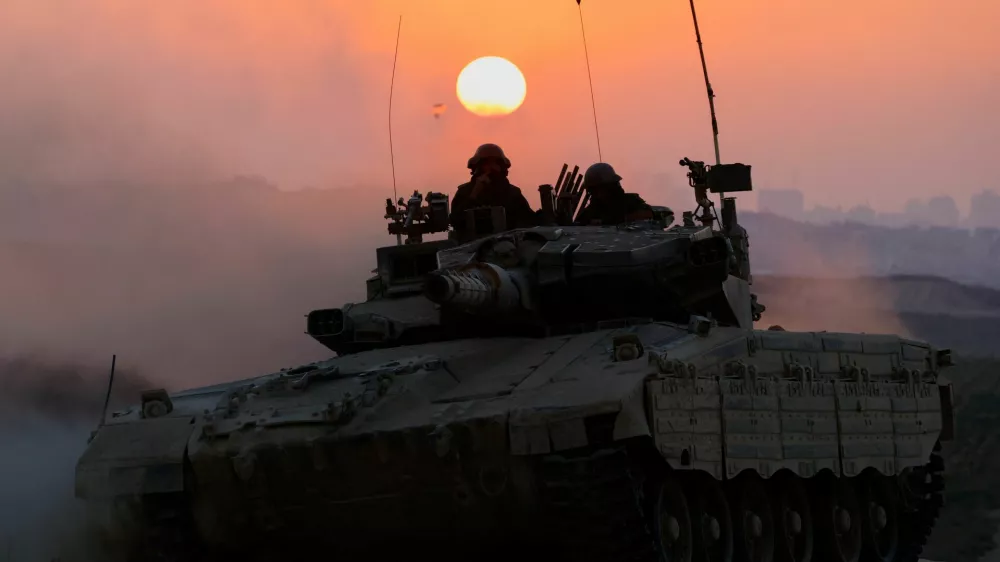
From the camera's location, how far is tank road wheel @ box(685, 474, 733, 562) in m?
16.6

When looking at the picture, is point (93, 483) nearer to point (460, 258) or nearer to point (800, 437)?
point (460, 258)

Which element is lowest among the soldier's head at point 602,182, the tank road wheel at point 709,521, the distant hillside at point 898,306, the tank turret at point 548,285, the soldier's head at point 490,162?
the distant hillside at point 898,306

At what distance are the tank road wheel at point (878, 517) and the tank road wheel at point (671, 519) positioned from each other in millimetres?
4199

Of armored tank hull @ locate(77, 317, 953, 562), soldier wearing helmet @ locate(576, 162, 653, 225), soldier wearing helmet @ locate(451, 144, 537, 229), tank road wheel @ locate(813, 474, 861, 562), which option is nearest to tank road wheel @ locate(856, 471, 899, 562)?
tank road wheel @ locate(813, 474, 861, 562)

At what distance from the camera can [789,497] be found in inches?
728

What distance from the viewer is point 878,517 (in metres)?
20.0

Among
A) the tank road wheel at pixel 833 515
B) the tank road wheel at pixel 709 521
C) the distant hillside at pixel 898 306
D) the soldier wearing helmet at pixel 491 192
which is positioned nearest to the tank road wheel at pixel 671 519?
the tank road wheel at pixel 709 521

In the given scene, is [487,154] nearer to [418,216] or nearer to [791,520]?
[418,216]

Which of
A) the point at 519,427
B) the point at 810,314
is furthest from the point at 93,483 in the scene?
the point at 810,314

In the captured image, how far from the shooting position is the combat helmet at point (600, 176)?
67.9 feet

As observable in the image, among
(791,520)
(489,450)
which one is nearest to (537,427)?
(489,450)

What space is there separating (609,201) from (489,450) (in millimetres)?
6707

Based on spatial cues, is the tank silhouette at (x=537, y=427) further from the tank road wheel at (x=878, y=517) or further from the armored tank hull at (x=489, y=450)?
the tank road wheel at (x=878, y=517)

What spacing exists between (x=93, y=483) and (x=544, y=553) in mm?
4147
